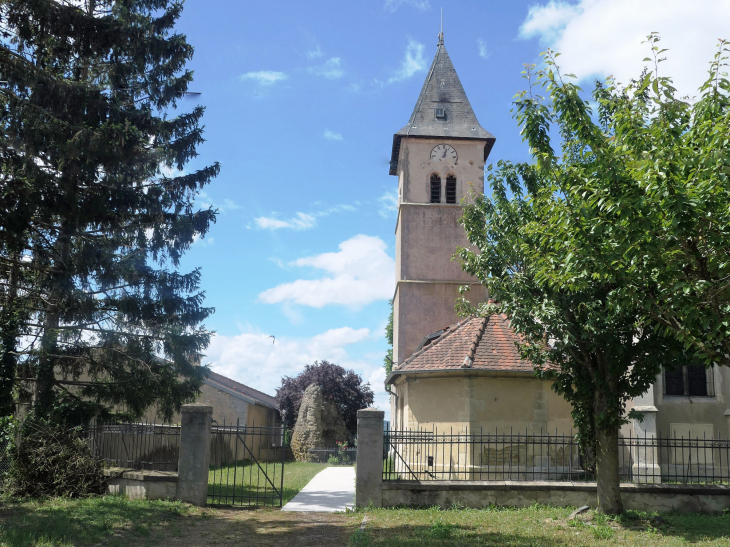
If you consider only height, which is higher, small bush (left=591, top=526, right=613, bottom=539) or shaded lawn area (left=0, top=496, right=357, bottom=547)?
small bush (left=591, top=526, right=613, bottom=539)

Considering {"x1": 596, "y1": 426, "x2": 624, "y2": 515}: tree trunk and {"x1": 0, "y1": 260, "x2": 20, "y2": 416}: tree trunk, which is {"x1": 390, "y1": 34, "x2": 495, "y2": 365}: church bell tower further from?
{"x1": 0, "y1": 260, "x2": 20, "y2": 416}: tree trunk

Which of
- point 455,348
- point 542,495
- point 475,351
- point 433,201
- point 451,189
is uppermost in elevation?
point 451,189

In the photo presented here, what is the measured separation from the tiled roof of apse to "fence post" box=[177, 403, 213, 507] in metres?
6.72

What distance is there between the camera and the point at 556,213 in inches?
347

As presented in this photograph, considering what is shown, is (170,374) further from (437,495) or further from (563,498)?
(563,498)

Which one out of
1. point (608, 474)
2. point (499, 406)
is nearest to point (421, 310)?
point (499, 406)

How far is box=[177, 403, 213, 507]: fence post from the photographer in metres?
12.5

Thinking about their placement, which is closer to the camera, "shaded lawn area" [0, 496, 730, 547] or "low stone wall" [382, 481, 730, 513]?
"shaded lawn area" [0, 496, 730, 547]

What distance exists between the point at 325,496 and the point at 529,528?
6.34 m

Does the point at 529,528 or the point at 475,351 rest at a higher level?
the point at 475,351

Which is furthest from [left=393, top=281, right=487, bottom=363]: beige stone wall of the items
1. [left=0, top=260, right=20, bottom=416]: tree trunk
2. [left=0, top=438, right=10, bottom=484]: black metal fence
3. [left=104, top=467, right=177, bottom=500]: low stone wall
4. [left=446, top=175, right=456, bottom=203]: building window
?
[left=0, top=438, right=10, bottom=484]: black metal fence

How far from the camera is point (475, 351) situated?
17.3 m

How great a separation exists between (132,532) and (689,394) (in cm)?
1677

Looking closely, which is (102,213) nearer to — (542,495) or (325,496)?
(325,496)
